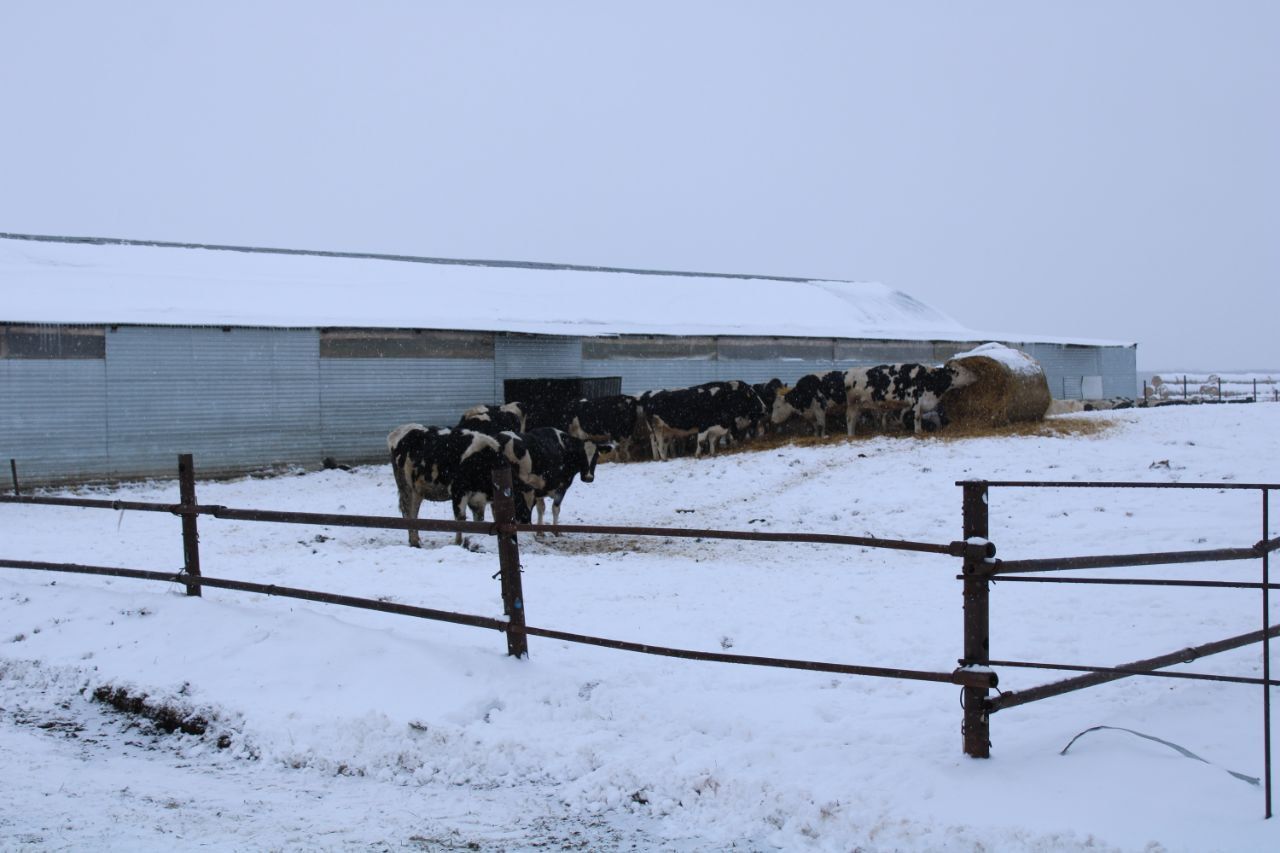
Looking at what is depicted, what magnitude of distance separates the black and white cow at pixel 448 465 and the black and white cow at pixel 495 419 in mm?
4364

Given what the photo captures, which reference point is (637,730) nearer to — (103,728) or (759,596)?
(103,728)

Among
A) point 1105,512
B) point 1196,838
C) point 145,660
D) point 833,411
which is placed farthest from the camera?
point 833,411

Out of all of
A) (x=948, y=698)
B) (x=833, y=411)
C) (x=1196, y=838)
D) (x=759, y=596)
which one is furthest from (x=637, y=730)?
(x=833, y=411)

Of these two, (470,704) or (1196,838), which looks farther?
(470,704)

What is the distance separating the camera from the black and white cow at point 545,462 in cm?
1534

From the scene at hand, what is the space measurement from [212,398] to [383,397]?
364cm

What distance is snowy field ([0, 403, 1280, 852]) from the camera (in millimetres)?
4961

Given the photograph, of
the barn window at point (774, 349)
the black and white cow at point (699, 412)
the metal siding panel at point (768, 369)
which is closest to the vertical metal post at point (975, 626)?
the black and white cow at point (699, 412)

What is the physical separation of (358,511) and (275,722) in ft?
36.9

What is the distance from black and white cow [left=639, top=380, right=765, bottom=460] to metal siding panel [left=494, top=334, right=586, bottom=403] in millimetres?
3810

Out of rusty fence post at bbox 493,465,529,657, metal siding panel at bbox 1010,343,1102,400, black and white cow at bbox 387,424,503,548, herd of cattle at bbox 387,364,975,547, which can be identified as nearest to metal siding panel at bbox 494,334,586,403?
herd of cattle at bbox 387,364,975,547

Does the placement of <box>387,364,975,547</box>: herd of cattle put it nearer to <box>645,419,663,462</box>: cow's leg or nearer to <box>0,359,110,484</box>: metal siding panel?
<box>645,419,663,462</box>: cow's leg

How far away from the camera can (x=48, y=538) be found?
47.2ft

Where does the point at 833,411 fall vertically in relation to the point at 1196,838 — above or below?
above
